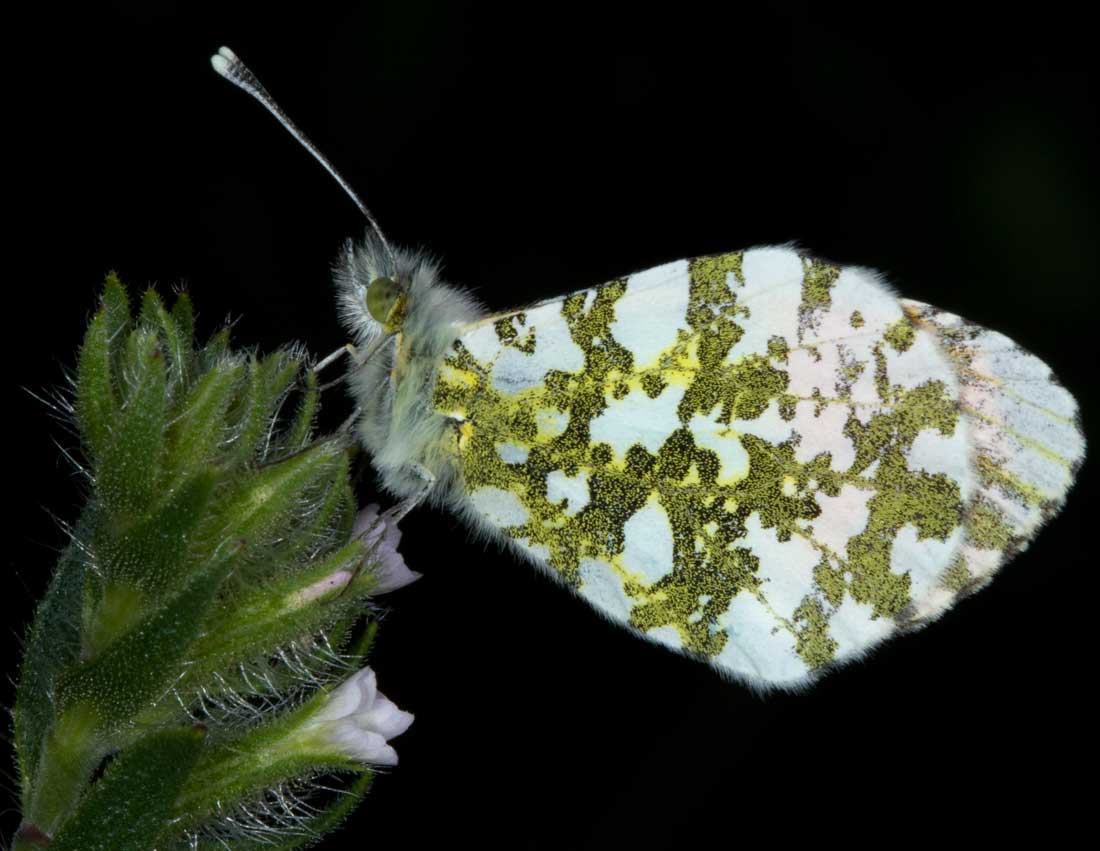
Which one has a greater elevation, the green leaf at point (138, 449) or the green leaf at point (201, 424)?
the green leaf at point (138, 449)

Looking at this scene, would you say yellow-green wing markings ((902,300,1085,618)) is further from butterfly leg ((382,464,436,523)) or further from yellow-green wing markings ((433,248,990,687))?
butterfly leg ((382,464,436,523))

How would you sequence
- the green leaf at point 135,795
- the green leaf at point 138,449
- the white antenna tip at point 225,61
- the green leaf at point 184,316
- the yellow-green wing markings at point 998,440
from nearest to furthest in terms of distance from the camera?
the green leaf at point 135,795
the green leaf at point 138,449
the green leaf at point 184,316
the white antenna tip at point 225,61
the yellow-green wing markings at point 998,440

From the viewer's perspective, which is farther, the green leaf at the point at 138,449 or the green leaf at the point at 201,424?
the green leaf at the point at 201,424

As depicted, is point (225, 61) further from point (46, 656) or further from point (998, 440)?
point (998, 440)

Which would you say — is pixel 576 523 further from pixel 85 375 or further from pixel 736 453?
pixel 85 375

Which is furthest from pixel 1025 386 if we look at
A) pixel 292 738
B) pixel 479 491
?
pixel 292 738

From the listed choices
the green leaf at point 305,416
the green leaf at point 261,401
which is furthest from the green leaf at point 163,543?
the green leaf at point 305,416

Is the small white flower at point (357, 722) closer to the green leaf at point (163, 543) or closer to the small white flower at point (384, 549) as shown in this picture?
the small white flower at point (384, 549)
